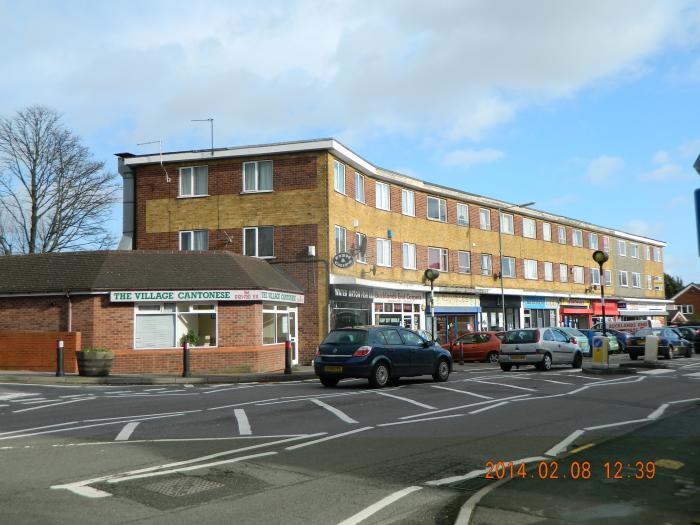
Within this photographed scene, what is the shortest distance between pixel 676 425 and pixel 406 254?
25.8 m

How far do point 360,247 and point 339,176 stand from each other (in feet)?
11.5

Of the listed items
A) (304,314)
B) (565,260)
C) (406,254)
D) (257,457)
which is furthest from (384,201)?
Answer: (257,457)

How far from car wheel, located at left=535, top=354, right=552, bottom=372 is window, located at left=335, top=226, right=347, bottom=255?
10.2 m

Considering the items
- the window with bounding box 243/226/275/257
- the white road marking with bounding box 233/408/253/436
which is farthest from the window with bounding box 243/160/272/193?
the white road marking with bounding box 233/408/253/436

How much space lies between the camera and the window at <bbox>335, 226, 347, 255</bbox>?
3020 centimetres

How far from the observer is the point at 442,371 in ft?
62.5

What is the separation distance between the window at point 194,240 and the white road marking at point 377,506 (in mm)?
25082

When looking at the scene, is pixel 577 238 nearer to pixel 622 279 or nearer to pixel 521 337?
pixel 622 279

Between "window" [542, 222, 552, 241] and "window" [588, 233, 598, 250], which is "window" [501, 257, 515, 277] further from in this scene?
"window" [588, 233, 598, 250]

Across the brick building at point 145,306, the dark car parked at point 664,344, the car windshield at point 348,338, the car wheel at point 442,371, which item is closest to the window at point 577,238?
the dark car parked at point 664,344

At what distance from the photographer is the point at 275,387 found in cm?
1814

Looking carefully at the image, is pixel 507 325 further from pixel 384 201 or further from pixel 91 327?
pixel 91 327

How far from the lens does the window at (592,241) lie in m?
56.6

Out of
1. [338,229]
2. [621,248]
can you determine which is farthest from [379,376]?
[621,248]
